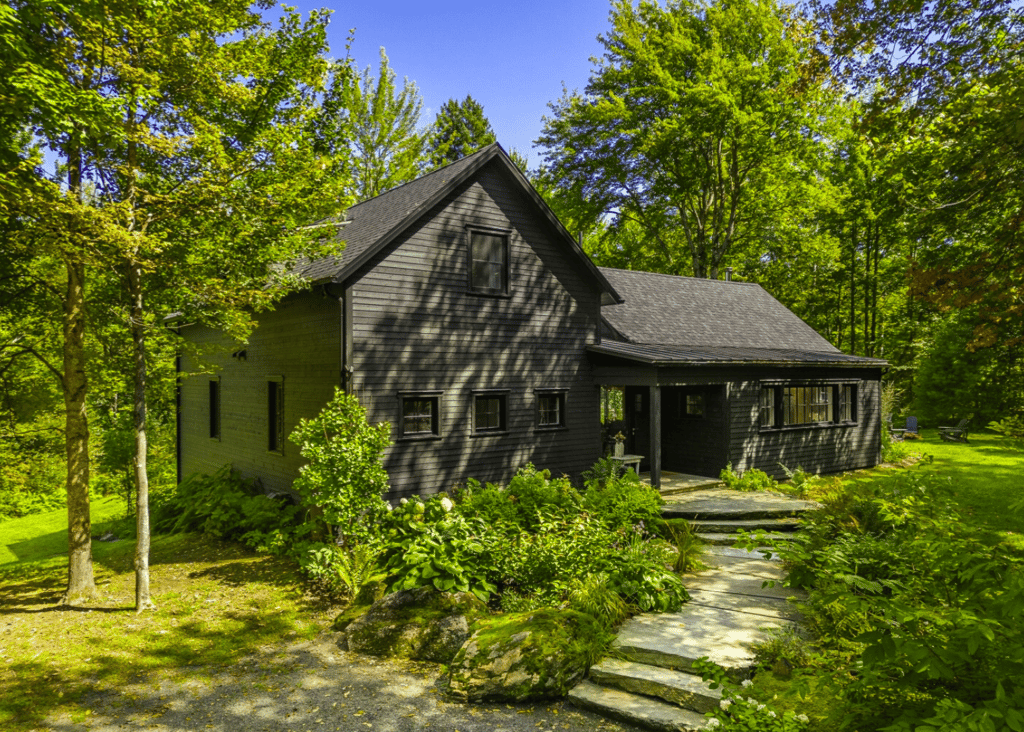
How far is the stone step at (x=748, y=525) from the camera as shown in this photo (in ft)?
36.5

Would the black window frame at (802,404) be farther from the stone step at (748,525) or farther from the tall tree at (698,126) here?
the tall tree at (698,126)

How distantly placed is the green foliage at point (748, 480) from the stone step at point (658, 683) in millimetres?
9300

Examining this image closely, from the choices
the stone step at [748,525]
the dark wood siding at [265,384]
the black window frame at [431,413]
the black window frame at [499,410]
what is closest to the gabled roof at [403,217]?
the dark wood siding at [265,384]

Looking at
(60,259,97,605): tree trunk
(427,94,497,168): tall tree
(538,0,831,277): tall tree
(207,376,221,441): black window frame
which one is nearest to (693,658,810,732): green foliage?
(60,259,97,605): tree trunk

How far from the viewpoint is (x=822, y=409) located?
1838 cm

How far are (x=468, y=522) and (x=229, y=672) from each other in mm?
3572

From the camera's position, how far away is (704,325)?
1945 cm

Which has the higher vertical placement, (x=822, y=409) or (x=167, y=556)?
(x=822, y=409)

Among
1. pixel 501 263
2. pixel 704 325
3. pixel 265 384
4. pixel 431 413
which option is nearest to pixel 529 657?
pixel 431 413

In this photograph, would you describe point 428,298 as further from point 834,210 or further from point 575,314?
point 834,210

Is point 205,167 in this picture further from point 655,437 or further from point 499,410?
point 655,437

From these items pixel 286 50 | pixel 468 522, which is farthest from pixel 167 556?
pixel 286 50

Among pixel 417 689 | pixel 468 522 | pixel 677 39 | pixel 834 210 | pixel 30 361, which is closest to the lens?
pixel 417 689

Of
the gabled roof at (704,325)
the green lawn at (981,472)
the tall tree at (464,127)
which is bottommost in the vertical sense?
the green lawn at (981,472)
